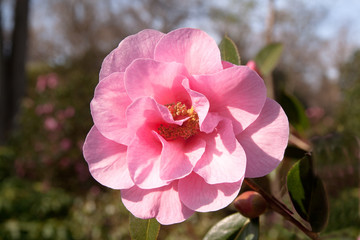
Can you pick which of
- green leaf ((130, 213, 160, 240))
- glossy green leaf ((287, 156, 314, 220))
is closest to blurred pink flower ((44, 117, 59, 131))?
green leaf ((130, 213, 160, 240))

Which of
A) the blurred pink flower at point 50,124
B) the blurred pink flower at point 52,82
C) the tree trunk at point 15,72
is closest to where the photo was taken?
the blurred pink flower at point 50,124

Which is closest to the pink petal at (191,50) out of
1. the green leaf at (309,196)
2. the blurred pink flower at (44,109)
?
the green leaf at (309,196)

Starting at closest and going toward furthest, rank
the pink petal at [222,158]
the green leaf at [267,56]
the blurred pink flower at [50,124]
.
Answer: the pink petal at [222,158] → the green leaf at [267,56] → the blurred pink flower at [50,124]

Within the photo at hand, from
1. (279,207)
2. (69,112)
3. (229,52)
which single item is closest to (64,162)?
(69,112)

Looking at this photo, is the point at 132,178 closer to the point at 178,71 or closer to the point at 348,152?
the point at 178,71

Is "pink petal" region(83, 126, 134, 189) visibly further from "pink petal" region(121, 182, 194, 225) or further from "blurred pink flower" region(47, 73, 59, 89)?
"blurred pink flower" region(47, 73, 59, 89)

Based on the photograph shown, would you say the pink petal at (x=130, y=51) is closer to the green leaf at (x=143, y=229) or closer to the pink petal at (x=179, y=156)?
the pink petal at (x=179, y=156)

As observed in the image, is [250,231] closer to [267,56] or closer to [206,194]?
[206,194]
